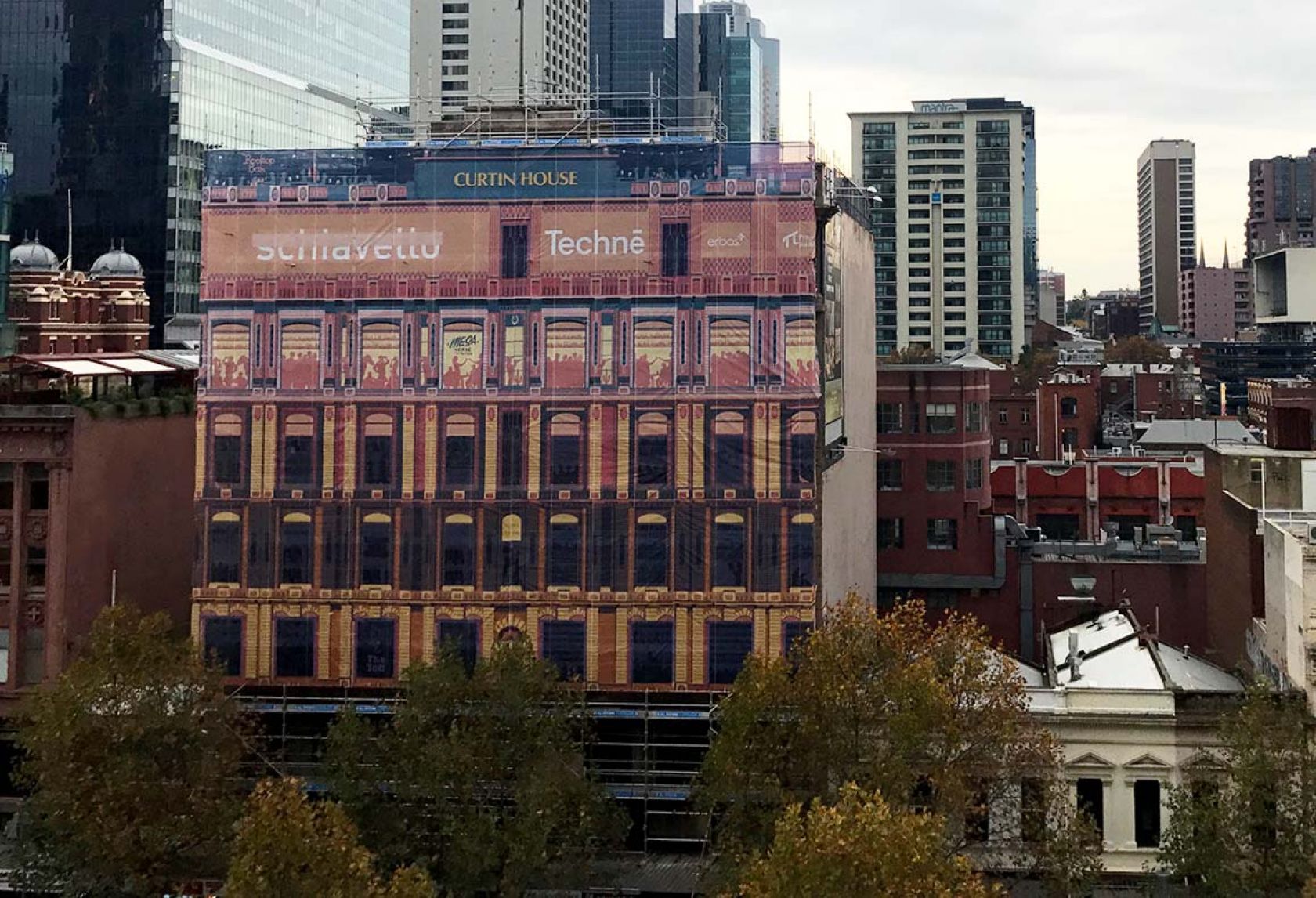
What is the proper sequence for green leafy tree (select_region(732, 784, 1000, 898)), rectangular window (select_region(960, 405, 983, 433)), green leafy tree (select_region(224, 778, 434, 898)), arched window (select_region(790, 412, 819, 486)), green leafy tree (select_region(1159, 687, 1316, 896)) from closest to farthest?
green leafy tree (select_region(732, 784, 1000, 898)) < green leafy tree (select_region(224, 778, 434, 898)) < green leafy tree (select_region(1159, 687, 1316, 896)) < arched window (select_region(790, 412, 819, 486)) < rectangular window (select_region(960, 405, 983, 433))

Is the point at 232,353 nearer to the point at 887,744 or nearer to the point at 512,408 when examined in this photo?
the point at 512,408

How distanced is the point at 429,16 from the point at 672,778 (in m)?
147

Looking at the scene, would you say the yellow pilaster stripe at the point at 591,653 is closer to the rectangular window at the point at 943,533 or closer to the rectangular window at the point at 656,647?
the rectangular window at the point at 656,647

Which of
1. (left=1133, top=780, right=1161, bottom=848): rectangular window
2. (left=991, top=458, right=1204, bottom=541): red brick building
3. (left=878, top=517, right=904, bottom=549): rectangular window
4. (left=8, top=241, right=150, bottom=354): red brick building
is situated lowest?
(left=1133, top=780, right=1161, bottom=848): rectangular window

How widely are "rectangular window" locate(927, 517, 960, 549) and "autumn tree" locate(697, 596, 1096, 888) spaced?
25.5 meters

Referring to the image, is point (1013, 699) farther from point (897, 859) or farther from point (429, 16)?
point (429, 16)

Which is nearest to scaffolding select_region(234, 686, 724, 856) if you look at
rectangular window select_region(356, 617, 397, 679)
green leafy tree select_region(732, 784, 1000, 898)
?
rectangular window select_region(356, 617, 397, 679)

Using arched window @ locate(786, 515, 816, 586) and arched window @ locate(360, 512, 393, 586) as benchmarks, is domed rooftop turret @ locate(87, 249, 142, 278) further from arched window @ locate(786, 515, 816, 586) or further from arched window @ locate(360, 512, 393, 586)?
arched window @ locate(786, 515, 816, 586)

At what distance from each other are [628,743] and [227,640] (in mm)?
12732

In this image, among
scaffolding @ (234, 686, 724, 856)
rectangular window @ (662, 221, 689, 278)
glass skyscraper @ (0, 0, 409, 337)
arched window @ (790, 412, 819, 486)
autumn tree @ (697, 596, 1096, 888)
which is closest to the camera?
autumn tree @ (697, 596, 1096, 888)

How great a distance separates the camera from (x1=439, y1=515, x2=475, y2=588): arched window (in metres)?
45.9

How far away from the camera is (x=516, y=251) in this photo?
151 feet

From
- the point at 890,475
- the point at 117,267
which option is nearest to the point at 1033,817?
the point at 890,475

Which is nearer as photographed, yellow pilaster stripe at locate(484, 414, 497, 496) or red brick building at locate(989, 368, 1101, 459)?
yellow pilaster stripe at locate(484, 414, 497, 496)
